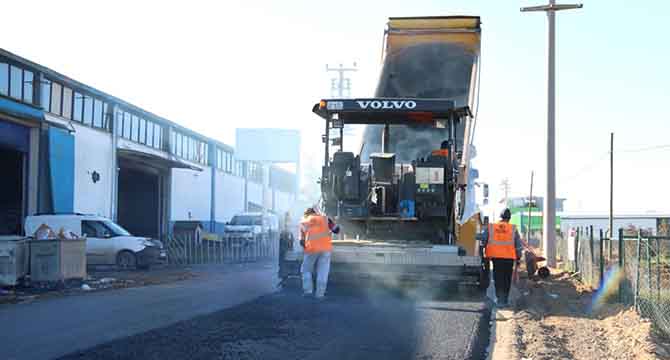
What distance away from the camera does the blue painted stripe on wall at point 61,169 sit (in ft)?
88.6

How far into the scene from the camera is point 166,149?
41406 millimetres

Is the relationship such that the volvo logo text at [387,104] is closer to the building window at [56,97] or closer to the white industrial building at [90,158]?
the white industrial building at [90,158]

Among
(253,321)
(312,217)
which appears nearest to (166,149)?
(312,217)

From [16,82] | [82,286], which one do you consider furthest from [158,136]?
[82,286]

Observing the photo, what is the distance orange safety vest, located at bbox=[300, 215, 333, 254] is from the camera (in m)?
12.6

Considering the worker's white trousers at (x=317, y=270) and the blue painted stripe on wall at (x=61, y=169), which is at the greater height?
the blue painted stripe on wall at (x=61, y=169)

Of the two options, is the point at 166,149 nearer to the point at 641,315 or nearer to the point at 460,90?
the point at 460,90

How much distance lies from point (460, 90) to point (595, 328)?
686 cm

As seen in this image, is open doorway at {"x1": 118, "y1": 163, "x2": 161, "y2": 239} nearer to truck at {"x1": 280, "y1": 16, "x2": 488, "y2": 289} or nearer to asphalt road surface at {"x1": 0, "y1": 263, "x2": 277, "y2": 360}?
asphalt road surface at {"x1": 0, "y1": 263, "x2": 277, "y2": 360}

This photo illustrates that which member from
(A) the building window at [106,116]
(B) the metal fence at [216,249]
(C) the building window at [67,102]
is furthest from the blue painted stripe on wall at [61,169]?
(B) the metal fence at [216,249]

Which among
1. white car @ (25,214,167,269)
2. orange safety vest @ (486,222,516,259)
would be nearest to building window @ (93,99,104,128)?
white car @ (25,214,167,269)

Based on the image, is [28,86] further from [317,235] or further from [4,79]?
[317,235]

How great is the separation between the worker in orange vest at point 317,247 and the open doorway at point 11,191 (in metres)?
16.5

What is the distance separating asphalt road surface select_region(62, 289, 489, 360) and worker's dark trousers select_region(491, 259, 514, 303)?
1.95 feet
